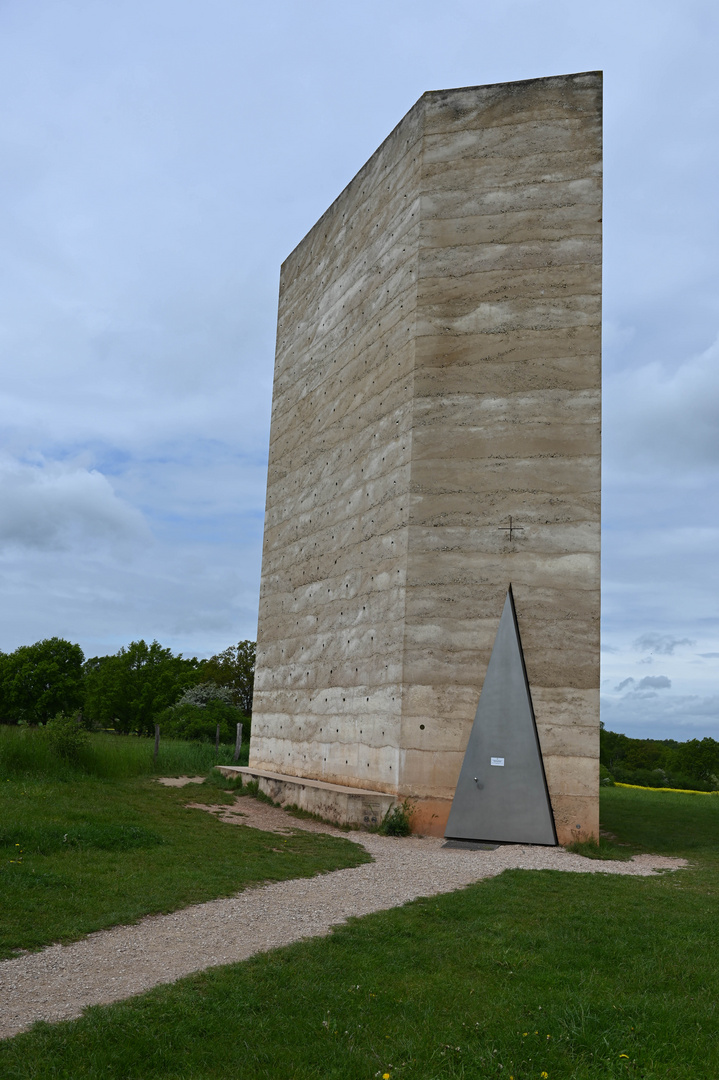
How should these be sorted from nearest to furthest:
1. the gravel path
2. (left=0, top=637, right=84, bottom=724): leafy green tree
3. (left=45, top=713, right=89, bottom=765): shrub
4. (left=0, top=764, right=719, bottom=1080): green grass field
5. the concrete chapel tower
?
(left=0, top=764, right=719, bottom=1080): green grass field
the gravel path
the concrete chapel tower
(left=45, top=713, right=89, bottom=765): shrub
(left=0, top=637, right=84, bottom=724): leafy green tree

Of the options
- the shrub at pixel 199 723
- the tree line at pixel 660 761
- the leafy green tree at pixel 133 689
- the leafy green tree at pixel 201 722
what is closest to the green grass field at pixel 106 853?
the leafy green tree at pixel 201 722

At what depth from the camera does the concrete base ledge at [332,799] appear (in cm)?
1509

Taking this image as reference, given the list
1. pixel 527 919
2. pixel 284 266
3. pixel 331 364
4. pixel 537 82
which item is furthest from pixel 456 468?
pixel 284 266

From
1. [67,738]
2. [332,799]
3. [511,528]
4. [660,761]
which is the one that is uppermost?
[511,528]

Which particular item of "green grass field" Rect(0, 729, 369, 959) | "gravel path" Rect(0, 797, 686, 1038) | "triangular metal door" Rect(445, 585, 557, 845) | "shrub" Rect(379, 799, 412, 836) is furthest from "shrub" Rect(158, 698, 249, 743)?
"gravel path" Rect(0, 797, 686, 1038)

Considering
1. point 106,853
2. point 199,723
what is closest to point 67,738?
point 106,853

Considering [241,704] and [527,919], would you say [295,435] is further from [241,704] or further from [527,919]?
[241,704]

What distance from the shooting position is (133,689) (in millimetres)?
60219

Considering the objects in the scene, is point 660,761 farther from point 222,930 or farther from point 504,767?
point 222,930

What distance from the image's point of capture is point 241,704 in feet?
204

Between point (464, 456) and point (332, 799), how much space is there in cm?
708

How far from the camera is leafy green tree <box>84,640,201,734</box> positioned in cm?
5884

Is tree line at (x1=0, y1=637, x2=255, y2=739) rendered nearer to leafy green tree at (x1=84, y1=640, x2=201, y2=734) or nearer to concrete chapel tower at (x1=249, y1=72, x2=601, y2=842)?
leafy green tree at (x1=84, y1=640, x2=201, y2=734)

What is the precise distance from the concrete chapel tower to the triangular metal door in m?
0.21
